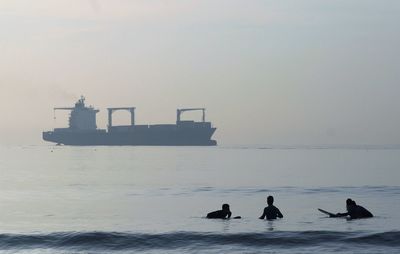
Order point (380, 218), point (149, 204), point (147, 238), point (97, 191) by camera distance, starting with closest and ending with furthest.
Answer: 1. point (147, 238)
2. point (380, 218)
3. point (149, 204)
4. point (97, 191)

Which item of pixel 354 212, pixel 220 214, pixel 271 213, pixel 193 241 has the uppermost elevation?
pixel 354 212

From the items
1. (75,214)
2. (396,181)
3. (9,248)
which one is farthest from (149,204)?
(396,181)

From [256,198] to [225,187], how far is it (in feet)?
48.3

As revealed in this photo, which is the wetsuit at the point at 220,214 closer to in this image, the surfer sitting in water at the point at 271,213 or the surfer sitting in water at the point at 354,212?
the surfer sitting in water at the point at 271,213

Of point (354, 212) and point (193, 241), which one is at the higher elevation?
point (354, 212)

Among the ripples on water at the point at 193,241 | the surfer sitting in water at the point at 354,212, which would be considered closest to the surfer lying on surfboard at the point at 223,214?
the ripples on water at the point at 193,241

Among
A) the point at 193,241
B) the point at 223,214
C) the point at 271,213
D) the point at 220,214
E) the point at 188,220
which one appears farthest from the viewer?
the point at 188,220

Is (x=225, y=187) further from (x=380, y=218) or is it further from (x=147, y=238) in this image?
(x=147, y=238)

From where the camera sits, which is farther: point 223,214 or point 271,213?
point 223,214

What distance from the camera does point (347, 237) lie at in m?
31.1

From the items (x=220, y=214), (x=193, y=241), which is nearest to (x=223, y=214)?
(x=220, y=214)

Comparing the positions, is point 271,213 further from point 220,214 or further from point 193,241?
point 193,241

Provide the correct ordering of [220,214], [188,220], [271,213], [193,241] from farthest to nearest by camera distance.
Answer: [188,220], [220,214], [271,213], [193,241]

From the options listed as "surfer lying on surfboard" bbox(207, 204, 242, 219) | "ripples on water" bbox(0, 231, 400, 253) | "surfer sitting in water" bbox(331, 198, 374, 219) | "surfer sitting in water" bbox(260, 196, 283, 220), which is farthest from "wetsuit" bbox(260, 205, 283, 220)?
"ripples on water" bbox(0, 231, 400, 253)
